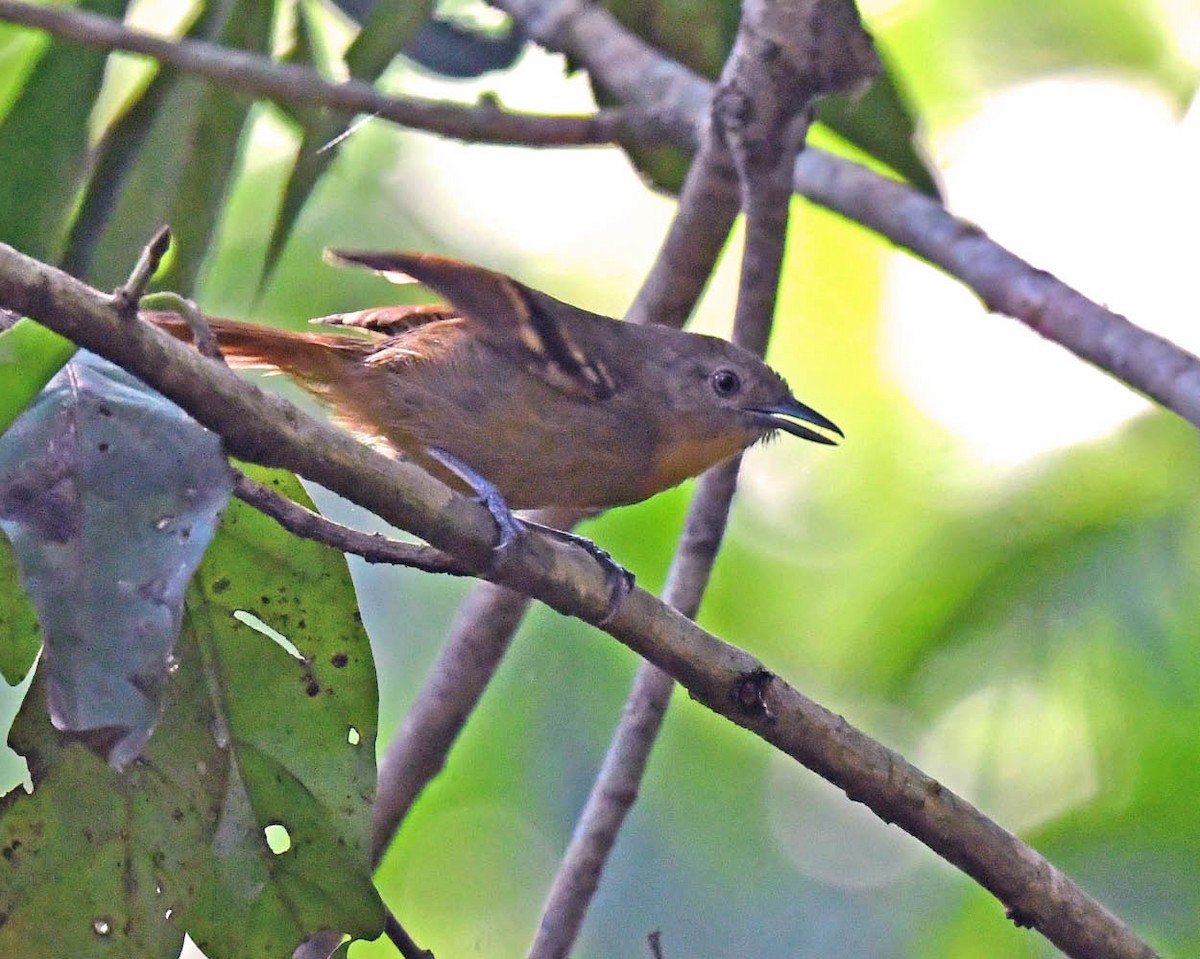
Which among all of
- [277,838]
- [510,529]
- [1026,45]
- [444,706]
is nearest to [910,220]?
[444,706]

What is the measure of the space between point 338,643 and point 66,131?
194cm

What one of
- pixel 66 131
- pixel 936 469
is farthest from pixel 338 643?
pixel 936 469

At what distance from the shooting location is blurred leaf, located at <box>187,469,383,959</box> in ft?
8.83

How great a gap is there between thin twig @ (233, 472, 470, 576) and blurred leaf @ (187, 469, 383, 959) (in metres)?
0.24

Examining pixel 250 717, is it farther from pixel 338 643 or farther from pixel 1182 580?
pixel 1182 580

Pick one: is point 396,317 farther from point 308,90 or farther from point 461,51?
point 461,51

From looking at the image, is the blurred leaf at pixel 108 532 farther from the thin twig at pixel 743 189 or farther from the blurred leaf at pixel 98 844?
the thin twig at pixel 743 189

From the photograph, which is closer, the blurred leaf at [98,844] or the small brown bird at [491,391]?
the blurred leaf at [98,844]

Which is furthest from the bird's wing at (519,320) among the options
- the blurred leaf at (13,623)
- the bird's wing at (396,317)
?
the blurred leaf at (13,623)

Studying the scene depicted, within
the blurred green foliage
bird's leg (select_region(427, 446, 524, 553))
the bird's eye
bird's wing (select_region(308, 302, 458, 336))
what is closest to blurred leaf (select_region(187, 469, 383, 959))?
bird's leg (select_region(427, 446, 524, 553))

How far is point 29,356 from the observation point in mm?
2045

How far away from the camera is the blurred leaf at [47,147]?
3797mm

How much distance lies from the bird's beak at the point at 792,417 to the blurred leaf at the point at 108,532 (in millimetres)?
2276

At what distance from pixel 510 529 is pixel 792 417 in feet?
5.97
